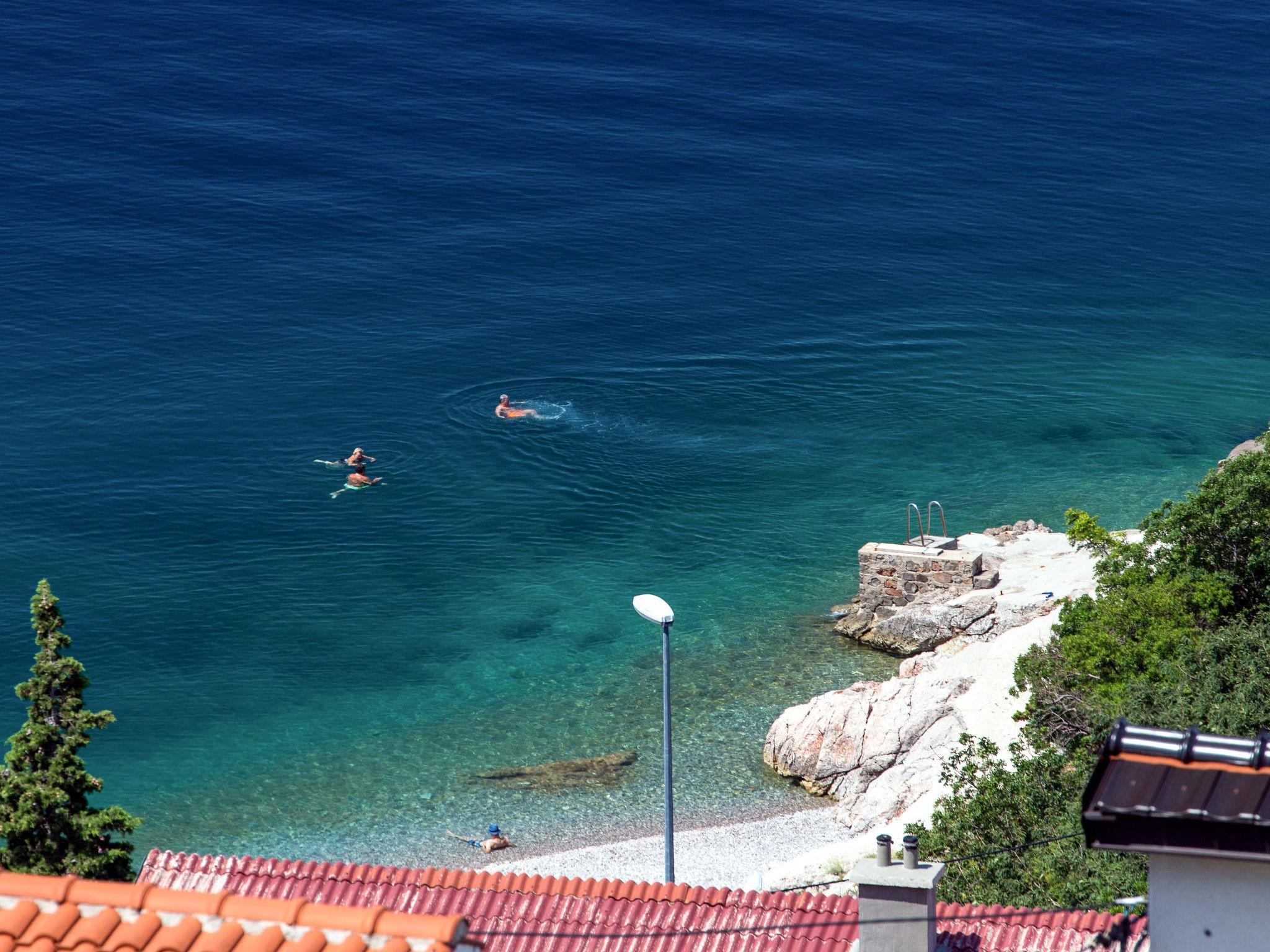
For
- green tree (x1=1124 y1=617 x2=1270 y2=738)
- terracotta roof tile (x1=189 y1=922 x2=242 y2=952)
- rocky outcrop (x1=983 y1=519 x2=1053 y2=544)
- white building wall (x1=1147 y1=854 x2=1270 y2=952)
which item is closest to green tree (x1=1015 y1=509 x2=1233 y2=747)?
green tree (x1=1124 y1=617 x2=1270 y2=738)

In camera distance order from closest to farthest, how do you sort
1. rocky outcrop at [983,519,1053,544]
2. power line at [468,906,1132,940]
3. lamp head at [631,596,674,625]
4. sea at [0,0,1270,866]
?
power line at [468,906,1132,940]
lamp head at [631,596,674,625]
sea at [0,0,1270,866]
rocky outcrop at [983,519,1053,544]

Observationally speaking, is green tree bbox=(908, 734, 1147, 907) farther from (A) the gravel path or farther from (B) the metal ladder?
(B) the metal ladder

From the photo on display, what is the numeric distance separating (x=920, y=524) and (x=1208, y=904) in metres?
38.0

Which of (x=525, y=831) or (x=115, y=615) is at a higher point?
(x=525, y=831)

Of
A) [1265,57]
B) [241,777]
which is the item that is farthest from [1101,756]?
[1265,57]

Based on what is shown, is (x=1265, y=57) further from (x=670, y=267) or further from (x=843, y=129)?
(x=670, y=267)

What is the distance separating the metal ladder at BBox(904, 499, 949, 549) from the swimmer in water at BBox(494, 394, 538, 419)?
17.4 m

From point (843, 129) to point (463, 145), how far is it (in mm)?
28933

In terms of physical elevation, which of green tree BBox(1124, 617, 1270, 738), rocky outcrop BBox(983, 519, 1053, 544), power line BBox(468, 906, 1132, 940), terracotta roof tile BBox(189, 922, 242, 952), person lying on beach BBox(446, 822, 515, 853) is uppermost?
terracotta roof tile BBox(189, 922, 242, 952)

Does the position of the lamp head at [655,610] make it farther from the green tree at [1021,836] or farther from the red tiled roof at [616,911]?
the green tree at [1021,836]

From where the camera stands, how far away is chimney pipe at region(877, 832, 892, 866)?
10727 millimetres

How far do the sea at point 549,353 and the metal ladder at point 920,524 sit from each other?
51.9 inches

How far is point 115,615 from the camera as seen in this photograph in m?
45.7

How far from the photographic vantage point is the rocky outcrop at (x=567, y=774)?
3384 centimetres
